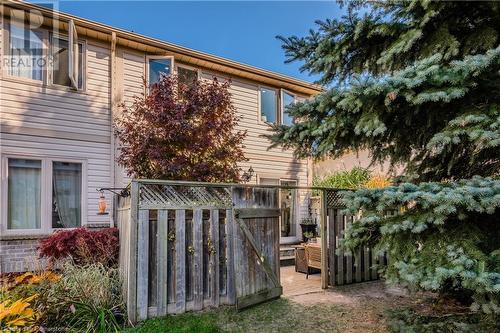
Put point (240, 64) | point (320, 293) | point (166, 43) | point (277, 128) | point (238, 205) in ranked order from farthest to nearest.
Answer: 1. point (240, 64)
2. point (166, 43)
3. point (320, 293)
4. point (238, 205)
5. point (277, 128)

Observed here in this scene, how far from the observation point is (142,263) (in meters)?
4.77

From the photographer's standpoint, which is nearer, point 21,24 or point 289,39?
point 289,39

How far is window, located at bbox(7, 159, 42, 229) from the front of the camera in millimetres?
7750

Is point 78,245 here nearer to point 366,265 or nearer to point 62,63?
point 62,63

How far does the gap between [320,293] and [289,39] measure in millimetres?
4363

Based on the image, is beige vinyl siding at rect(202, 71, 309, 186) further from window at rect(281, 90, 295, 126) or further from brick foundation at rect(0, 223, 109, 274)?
brick foundation at rect(0, 223, 109, 274)

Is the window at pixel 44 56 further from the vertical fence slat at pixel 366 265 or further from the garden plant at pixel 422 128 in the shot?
the vertical fence slat at pixel 366 265

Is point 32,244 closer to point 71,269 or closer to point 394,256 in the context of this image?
point 71,269

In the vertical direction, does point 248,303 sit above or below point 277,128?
below

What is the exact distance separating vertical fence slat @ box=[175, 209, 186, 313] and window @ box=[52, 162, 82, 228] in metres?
4.53

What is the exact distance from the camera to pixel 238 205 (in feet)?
18.2

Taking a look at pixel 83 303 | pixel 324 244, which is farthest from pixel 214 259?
pixel 324 244

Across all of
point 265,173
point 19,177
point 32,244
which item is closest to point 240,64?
point 265,173

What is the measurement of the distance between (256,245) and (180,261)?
1.25 m
